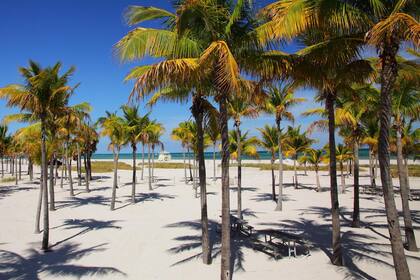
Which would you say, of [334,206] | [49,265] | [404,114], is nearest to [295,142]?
[404,114]

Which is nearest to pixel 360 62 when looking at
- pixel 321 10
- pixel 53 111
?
pixel 321 10

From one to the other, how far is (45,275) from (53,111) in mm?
6571

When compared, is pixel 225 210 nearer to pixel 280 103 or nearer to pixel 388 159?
pixel 388 159

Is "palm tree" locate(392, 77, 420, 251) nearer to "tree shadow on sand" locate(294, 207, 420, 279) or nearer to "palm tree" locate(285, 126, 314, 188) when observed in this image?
"tree shadow on sand" locate(294, 207, 420, 279)

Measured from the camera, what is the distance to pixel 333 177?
930 centimetres

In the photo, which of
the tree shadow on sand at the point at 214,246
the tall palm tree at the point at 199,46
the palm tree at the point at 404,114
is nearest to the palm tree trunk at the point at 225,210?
the tall palm tree at the point at 199,46

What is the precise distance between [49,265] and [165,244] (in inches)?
157

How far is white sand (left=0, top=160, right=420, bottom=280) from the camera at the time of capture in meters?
9.20

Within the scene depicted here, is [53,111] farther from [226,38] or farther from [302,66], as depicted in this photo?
[302,66]

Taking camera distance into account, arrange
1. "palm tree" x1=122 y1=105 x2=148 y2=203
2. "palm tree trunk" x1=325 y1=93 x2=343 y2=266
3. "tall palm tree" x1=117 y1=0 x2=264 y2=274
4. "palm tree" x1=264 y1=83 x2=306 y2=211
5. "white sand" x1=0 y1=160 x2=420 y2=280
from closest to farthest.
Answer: "tall palm tree" x1=117 y1=0 x2=264 y2=274
"white sand" x1=0 y1=160 x2=420 y2=280
"palm tree trunk" x1=325 y1=93 x2=343 y2=266
"palm tree" x1=264 y1=83 x2=306 y2=211
"palm tree" x1=122 y1=105 x2=148 y2=203

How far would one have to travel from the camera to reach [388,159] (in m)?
6.38

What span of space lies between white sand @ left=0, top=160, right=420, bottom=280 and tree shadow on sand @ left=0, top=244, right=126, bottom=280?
0.09 ft

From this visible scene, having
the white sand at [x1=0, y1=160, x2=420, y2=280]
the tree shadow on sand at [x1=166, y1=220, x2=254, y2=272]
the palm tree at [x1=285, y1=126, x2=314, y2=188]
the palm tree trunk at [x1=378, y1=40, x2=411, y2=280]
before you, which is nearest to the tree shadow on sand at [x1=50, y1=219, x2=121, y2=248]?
the white sand at [x1=0, y1=160, x2=420, y2=280]

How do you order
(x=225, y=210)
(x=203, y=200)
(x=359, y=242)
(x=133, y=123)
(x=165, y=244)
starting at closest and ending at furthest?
1. (x=225, y=210)
2. (x=203, y=200)
3. (x=359, y=242)
4. (x=165, y=244)
5. (x=133, y=123)
